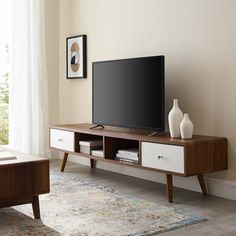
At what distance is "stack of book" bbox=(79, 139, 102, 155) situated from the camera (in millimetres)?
4289

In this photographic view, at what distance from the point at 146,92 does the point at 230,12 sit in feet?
3.22

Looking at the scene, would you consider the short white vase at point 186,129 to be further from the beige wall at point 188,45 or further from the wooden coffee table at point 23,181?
the wooden coffee table at point 23,181

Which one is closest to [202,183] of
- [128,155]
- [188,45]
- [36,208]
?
[128,155]

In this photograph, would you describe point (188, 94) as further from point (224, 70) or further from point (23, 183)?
point (23, 183)

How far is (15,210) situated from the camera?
315 centimetres

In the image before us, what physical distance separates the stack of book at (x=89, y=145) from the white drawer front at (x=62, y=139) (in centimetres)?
13

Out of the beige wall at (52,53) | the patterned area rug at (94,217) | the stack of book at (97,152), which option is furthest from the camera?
the beige wall at (52,53)

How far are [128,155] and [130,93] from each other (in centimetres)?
60

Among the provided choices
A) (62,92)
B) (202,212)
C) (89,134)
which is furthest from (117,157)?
(62,92)

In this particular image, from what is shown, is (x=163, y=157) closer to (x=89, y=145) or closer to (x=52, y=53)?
(x=89, y=145)

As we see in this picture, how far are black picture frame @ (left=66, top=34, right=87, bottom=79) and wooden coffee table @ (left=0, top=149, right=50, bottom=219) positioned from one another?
2.40 m

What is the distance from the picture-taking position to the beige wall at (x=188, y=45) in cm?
348

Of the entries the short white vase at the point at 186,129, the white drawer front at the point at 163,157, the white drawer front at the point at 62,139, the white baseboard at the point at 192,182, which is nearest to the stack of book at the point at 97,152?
the white drawer front at the point at 62,139

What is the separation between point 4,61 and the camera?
208 inches
